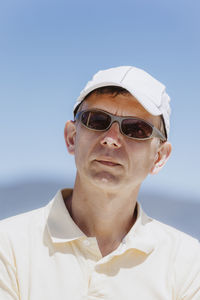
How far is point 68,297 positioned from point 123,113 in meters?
0.86

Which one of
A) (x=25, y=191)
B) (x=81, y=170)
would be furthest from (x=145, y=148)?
(x=25, y=191)

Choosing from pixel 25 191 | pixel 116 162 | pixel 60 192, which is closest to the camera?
pixel 116 162

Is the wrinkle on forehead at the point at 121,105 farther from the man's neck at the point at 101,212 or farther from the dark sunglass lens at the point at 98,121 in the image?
the man's neck at the point at 101,212

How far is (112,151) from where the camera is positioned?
81.2 inches

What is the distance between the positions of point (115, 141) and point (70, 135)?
36cm

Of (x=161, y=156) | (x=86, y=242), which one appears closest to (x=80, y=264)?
(x=86, y=242)

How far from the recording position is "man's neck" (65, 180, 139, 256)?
2.14 metres

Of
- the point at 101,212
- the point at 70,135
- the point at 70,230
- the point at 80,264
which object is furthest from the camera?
the point at 70,135

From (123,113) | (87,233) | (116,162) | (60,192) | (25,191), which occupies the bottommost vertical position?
(25,191)

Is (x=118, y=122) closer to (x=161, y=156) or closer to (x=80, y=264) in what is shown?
(x=161, y=156)

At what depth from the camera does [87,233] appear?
2162 mm

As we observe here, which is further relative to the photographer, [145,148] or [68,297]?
[145,148]

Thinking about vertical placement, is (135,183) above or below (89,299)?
above

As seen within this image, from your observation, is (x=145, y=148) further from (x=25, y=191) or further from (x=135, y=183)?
(x=25, y=191)
